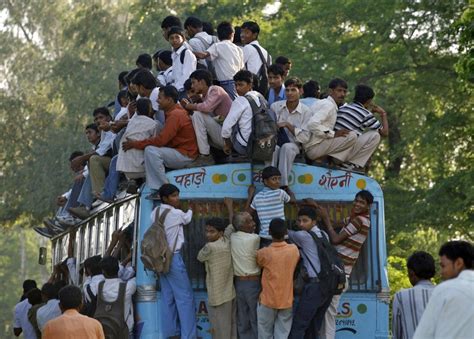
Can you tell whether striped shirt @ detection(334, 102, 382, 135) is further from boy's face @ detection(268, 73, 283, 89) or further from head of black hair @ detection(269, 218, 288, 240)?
head of black hair @ detection(269, 218, 288, 240)

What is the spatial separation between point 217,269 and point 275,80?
294cm

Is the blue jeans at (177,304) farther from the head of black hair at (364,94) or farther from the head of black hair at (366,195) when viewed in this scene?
the head of black hair at (364,94)

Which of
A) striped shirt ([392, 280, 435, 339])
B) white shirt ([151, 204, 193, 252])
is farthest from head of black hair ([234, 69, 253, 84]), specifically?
striped shirt ([392, 280, 435, 339])

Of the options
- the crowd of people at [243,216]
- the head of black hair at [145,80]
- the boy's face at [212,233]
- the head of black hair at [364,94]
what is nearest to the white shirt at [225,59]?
the crowd of people at [243,216]

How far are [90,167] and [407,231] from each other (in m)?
15.4

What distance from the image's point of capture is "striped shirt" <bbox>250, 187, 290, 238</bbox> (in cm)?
1435

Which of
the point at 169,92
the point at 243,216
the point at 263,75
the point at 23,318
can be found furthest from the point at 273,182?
the point at 23,318

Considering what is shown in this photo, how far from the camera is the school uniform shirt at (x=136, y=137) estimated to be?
15172 mm

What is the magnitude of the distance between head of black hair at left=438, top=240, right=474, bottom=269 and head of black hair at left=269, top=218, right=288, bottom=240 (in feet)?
18.5

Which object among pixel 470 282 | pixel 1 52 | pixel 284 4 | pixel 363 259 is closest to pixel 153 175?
pixel 363 259

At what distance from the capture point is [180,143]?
15109mm

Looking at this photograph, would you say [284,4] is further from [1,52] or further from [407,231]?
[1,52]

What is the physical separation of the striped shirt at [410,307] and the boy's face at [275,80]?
542 cm

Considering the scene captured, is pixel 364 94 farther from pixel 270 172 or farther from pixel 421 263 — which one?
pixel 421 263
